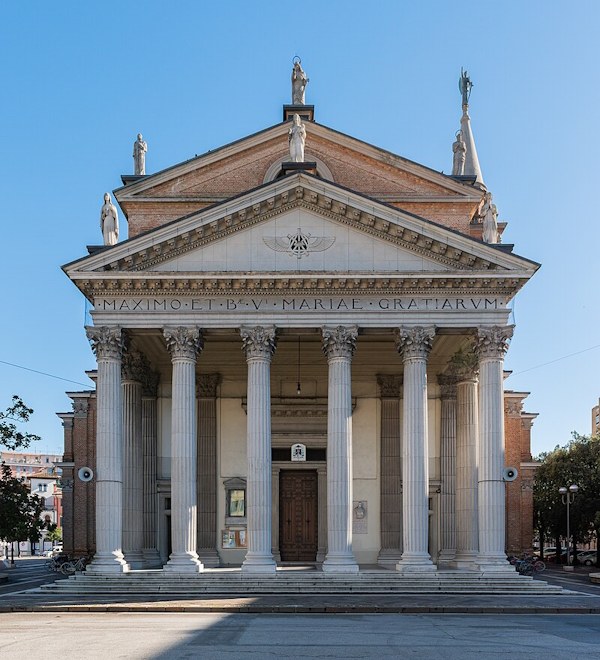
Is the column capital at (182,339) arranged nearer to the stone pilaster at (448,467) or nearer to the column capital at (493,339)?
the column capital at (493,339)

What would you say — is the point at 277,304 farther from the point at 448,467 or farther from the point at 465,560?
the point at 465,560

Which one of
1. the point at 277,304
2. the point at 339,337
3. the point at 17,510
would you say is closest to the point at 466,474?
the point at 339,337

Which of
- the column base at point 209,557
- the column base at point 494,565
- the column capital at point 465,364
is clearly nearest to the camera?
the column base at point 494,565

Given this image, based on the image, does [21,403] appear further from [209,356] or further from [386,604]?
[386,604]

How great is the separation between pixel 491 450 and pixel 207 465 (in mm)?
13037

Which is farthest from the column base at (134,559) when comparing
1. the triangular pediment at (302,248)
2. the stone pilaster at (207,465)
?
the triangular pediment at (302,248)

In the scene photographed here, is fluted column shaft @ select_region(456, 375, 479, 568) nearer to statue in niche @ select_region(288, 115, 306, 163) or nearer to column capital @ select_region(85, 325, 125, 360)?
statue in niche @ select_region(288, 115, 306, 163)

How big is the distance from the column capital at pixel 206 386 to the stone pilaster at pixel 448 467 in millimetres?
9979

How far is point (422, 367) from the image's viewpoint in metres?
35.2

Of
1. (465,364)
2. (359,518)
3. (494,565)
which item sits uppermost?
(465,364)

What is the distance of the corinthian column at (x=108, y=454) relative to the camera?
34.1 meters

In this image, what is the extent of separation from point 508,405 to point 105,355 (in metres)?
23.8

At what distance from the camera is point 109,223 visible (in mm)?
36750

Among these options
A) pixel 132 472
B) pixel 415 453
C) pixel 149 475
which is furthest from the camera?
pixel 149 475
